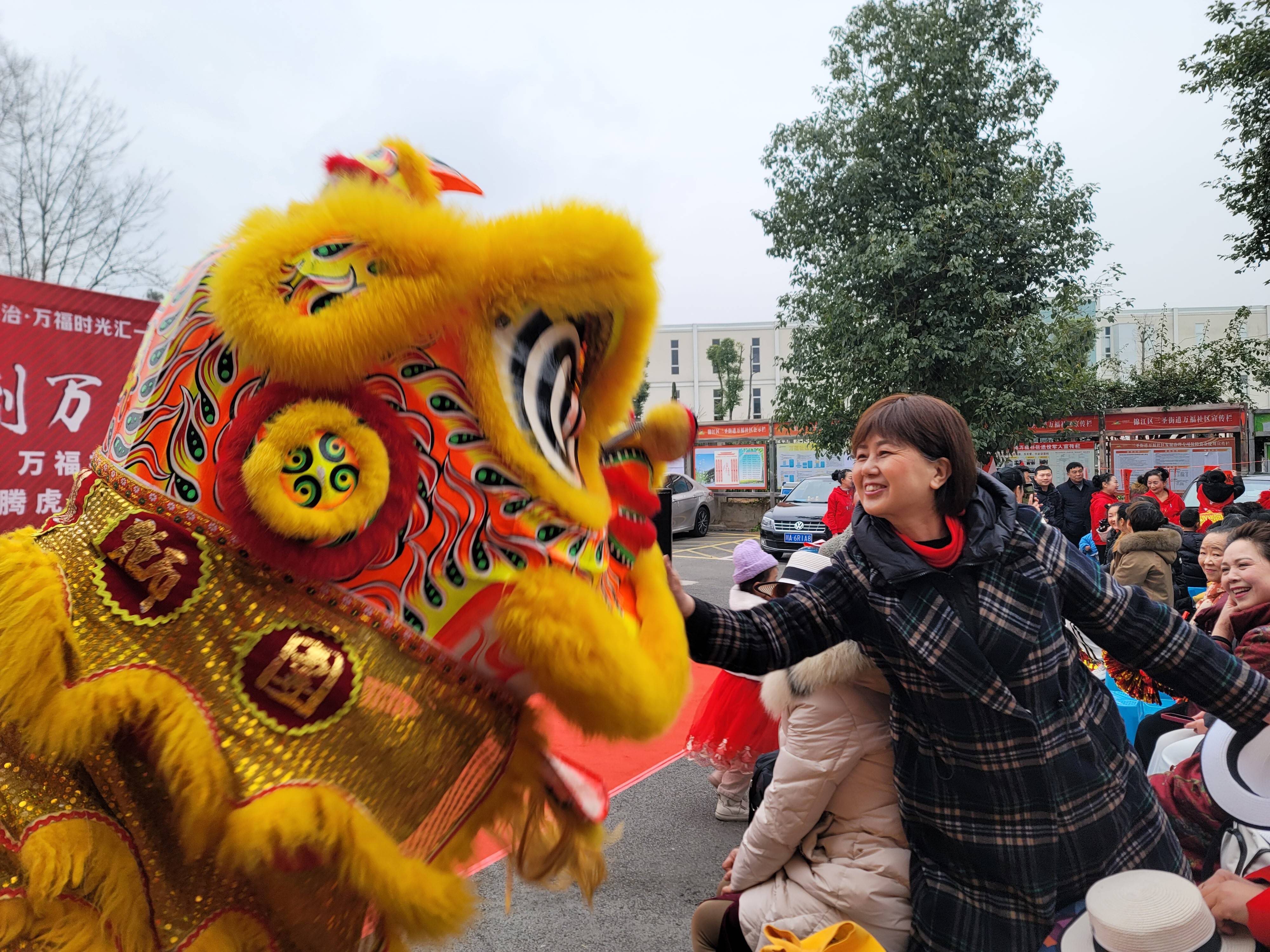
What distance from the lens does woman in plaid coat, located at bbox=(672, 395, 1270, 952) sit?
1.52m

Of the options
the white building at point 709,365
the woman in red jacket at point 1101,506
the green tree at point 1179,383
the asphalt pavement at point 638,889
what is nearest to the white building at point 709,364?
the white building at point 709,365

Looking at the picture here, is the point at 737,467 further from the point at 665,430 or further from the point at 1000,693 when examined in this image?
the point at 665,430

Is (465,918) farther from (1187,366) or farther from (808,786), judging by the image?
(1187,366)

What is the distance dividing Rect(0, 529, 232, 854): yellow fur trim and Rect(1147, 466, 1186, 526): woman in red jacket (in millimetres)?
9952

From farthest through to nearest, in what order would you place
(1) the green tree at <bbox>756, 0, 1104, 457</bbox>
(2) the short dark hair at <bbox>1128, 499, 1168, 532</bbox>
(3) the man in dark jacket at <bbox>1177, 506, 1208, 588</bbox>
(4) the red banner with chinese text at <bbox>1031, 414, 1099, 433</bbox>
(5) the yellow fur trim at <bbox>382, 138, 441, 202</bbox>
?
1. (4) the red banner with chinese text at <bbox>1031, 414, 1099, 433</bbox>
2. (1) the green tree at <bbox>756, 0, 1104, 457</bbox>
3. (3) the man in dark jacket at <bbox>1177, 506, 1208, 588</bbox>
4. (2) the short dark hair at <bbox>1128, 499, 1168, 532</bbox>
5. (5) the yellow fur trim at <bbox>382, 138, 441, 202</bbox>

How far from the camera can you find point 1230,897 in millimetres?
1636

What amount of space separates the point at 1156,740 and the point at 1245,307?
1460 cm

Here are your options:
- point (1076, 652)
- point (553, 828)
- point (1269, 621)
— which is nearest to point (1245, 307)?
point (1269, 621)

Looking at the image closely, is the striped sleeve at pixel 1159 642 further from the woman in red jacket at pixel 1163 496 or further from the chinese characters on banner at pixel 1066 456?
the chinese characters on banner at pixel 1066 456

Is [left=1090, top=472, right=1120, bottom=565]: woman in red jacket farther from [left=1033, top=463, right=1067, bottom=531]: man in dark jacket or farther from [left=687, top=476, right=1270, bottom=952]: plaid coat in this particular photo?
[left=687, top=476, right=1270, bottom=952]: plaid coat

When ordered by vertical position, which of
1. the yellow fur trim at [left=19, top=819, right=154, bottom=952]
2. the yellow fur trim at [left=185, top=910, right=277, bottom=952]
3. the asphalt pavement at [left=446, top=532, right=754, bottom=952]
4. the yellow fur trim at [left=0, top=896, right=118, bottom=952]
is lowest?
the asphalt pavement at [left=446, top=532, right=754, bottom=952]

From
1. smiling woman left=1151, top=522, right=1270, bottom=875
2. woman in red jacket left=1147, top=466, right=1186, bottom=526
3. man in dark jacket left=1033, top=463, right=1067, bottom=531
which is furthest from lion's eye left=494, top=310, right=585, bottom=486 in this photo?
man in dark jacket left=1033, top=463, right=1067, bottom=531

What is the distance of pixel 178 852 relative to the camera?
94 cm

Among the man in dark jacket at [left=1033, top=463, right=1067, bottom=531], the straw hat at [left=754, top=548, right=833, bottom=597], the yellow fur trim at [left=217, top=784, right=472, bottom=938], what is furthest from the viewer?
the man in dark jacket at [left=1033, top=463, right=1067, bottom=531]
